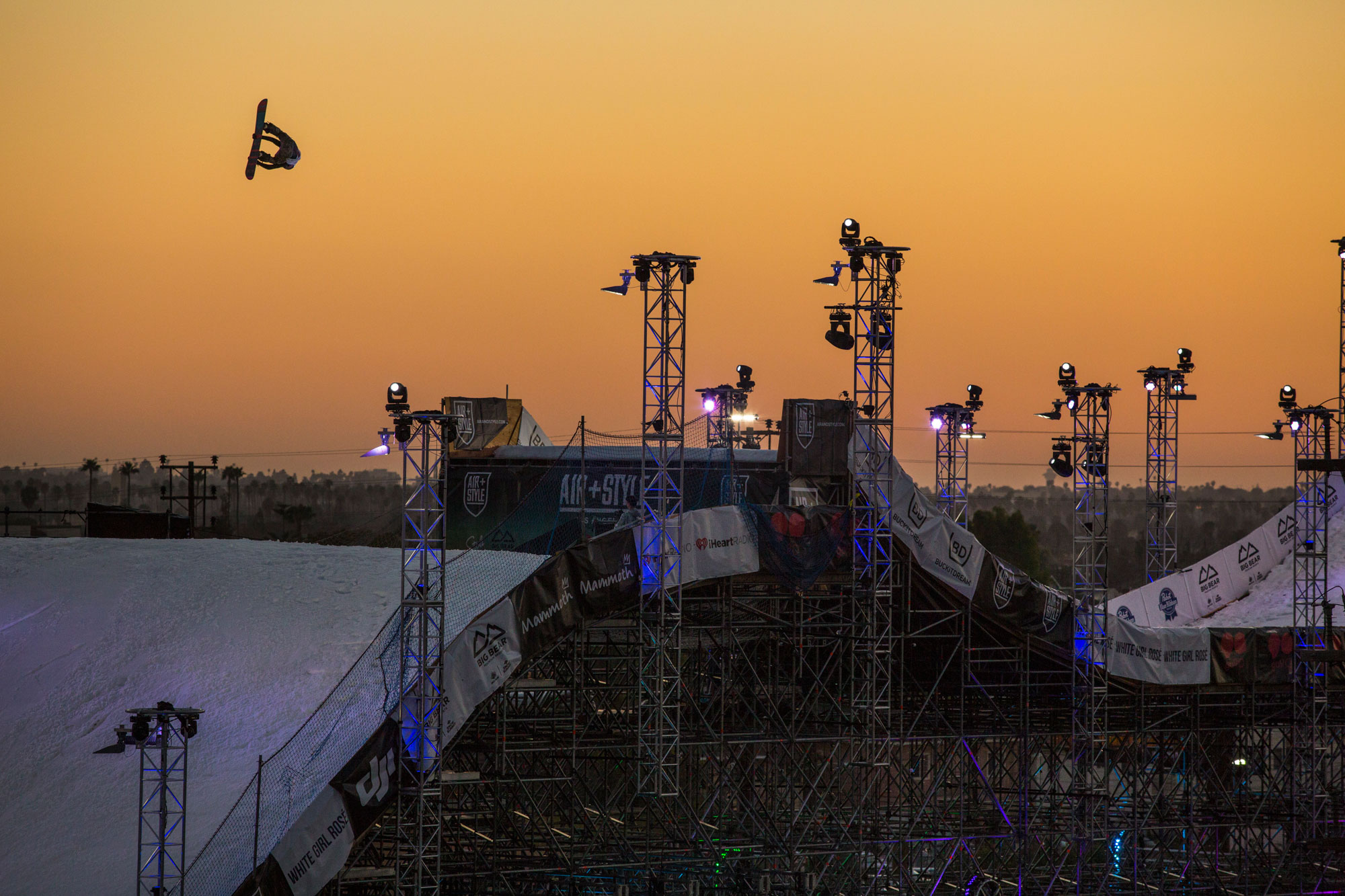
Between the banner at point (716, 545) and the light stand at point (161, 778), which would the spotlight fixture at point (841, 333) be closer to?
the banner at point (716, 545)

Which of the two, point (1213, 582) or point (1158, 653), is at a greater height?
point (1213, 582)

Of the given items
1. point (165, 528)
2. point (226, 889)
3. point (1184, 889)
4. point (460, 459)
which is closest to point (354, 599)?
point (460, 459)

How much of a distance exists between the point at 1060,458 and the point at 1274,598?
10.5 m

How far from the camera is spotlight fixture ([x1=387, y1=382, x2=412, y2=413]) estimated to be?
21266mm

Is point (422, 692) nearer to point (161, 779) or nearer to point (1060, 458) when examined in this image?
point (161, 779)

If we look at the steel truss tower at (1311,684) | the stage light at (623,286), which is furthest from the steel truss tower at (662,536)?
the steel truss tower at (1311,684)

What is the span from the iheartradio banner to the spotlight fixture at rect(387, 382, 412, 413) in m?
20.1

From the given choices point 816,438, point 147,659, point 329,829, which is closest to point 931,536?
point 816,438

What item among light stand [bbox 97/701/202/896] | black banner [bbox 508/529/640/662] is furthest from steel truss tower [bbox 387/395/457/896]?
light stand [bbox 97/701/202/896]

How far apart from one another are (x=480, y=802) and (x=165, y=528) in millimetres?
23779

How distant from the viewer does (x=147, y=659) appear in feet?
108

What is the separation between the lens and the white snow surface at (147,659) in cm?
2636

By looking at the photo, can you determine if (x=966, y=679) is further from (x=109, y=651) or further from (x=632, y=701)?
(x=109, y=651)

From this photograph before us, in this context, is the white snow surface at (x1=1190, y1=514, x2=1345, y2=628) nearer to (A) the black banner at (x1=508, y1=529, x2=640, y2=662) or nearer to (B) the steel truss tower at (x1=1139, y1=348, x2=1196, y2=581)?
(B) the steel truss tower at (x1=1139, y1=348, x2=1196, y2=581)
